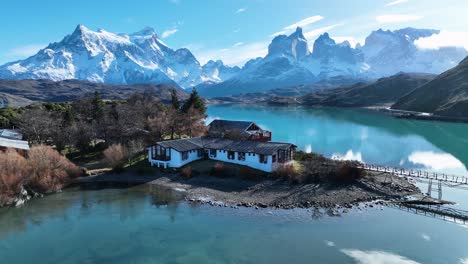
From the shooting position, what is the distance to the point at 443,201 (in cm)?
3700

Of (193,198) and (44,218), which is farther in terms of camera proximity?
(193,198)

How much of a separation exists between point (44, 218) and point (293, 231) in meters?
22.9

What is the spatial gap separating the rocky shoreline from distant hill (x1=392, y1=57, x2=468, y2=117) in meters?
96.2

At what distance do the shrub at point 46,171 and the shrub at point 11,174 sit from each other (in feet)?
3.29

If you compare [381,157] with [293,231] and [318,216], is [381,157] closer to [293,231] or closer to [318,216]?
[318,216]

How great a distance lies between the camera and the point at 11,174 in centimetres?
3697

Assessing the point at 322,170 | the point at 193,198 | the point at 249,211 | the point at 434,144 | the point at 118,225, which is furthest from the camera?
the point at 434,144

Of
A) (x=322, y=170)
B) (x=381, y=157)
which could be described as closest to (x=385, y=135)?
(x=381, y=157)

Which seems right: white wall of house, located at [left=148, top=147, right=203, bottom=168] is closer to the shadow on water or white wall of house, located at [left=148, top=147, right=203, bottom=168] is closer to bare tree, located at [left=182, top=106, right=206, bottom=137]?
the shadow on water

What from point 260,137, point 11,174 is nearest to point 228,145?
point 260,137

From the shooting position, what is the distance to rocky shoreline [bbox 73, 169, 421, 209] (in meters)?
36.8

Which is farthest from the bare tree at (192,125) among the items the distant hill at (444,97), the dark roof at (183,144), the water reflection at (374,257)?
the distant hill at (444,97)

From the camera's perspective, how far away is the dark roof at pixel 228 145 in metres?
45.3

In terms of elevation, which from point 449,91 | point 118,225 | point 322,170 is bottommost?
point 118,225
